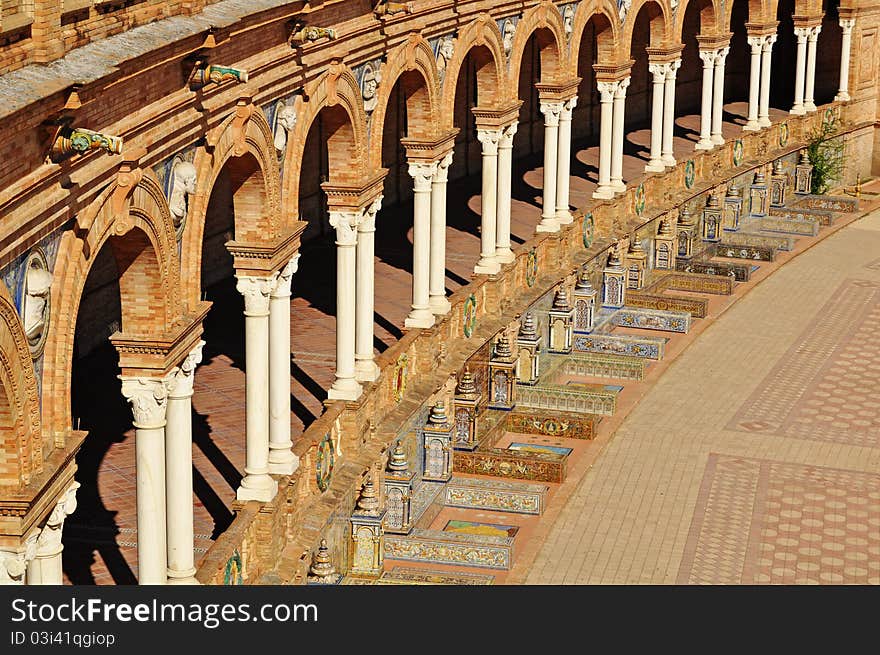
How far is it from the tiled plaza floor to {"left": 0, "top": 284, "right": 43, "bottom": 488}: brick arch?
5.05 m

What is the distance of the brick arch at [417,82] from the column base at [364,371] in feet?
9.38

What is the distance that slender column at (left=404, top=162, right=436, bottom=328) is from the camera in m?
25.8

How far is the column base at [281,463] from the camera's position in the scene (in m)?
20.4

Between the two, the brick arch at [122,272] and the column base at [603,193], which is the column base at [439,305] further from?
the brick arch at [122,272]

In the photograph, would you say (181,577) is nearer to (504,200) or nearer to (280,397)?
(280,397)

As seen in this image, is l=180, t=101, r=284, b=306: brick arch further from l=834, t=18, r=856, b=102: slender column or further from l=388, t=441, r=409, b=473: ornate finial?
l=834, t=18, r=856, b=102: slender column

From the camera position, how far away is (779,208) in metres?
43.0

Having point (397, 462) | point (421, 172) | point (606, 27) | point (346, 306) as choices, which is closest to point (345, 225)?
point (346, 306)

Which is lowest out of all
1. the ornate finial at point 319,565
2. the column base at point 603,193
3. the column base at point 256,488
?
the ornate finial at point 319,565

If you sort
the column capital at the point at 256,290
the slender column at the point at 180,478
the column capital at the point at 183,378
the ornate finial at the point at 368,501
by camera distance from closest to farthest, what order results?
the column capital at the point at 183,378
the slender column at the point at 180,478
the column capital at the point at 256,290
the ornate finial at the point at 368,501

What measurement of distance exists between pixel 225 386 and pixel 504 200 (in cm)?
705

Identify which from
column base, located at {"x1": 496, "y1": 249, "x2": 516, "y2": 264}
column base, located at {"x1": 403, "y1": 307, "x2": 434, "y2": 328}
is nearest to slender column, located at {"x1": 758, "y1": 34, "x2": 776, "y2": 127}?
column base, located at {"x1": 496, "y1": 249, "x2": 516, "y2": 264}

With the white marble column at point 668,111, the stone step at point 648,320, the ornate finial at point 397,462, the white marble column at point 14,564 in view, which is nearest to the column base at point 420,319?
the ornate finial at point 397,462

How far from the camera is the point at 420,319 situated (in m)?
25.8
